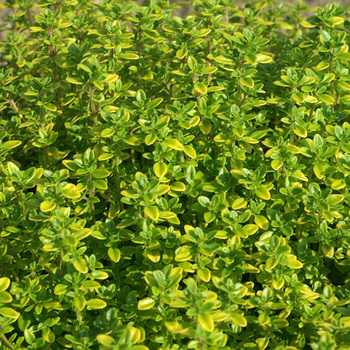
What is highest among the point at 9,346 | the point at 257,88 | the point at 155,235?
the point at 257,88

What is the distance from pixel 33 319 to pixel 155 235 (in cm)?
67

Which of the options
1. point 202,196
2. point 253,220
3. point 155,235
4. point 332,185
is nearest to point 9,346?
point 155,235

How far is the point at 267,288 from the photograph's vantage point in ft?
7.45

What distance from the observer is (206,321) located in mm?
1902

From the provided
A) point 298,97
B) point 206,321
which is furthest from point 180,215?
point 206,321

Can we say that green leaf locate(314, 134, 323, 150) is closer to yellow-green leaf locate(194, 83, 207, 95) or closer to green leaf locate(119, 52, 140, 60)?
yellow-green leaf locate(194, 83, 207, 95)

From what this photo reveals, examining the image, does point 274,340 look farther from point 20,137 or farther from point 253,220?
A: point 20,137

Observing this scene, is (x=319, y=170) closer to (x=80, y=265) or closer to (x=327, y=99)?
(x=327, y=99)

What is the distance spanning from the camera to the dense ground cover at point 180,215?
86.0 inches

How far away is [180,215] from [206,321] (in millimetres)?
929

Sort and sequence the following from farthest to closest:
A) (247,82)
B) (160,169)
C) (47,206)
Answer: (247,82) → (160,169) → (47,206)

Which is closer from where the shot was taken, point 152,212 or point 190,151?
point 152,212

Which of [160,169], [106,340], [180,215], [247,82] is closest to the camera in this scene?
[106,340]

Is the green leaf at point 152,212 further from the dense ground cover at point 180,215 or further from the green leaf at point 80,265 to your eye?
the green leaf at point 80,265
